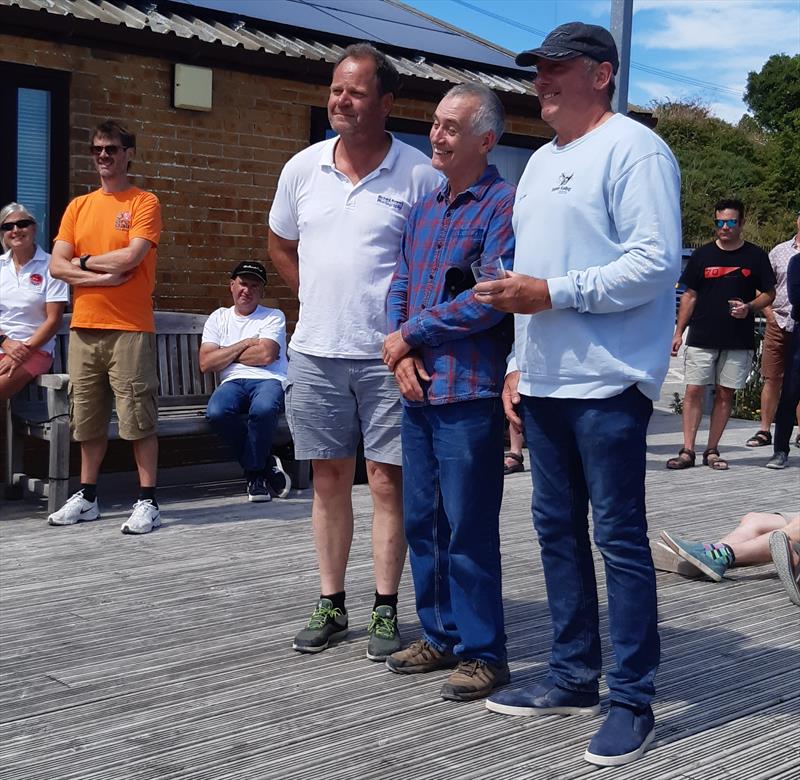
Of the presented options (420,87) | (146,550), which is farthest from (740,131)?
(146,550)

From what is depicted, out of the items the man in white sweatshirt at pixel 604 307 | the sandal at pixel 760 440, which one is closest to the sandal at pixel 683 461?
the sandal at pixel 760 440

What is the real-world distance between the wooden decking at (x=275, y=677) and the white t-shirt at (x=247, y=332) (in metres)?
1.45

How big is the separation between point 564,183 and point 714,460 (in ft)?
20.6

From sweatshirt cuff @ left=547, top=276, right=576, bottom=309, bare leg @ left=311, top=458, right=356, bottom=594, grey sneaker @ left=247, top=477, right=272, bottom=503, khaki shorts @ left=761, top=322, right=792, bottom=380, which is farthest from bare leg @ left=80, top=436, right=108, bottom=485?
khaki shorts @ left=761, top=322, right=792, bottom=380

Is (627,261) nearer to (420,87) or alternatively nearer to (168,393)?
(168,393)

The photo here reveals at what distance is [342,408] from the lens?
14.5 ft

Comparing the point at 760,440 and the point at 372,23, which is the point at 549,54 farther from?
the point at 760,440

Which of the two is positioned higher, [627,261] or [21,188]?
[21,188]

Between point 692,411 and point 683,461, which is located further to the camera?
point 692,411

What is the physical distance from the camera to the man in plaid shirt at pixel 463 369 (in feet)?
12.9

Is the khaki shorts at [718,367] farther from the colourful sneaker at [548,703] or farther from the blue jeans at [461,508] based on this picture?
the colourful sneaker at [548,703]

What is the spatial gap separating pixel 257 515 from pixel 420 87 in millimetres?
3994

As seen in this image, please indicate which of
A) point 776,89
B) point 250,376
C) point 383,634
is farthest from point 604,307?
point 776,89

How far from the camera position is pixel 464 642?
13.2 feet
